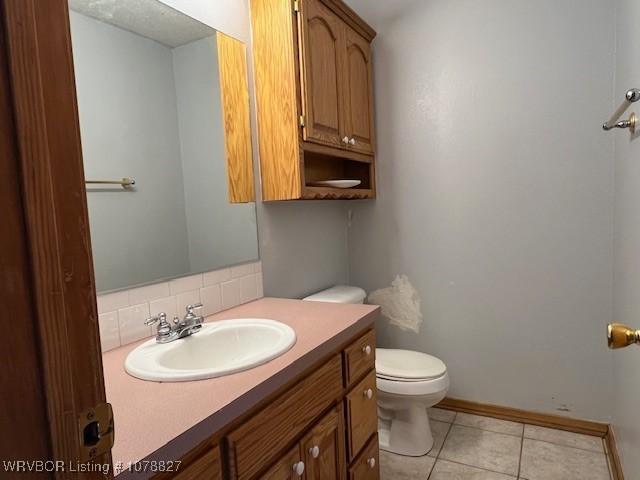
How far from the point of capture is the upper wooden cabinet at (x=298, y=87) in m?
1.59

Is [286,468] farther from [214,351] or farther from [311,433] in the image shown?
[214,351]

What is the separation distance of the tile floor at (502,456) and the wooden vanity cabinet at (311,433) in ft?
1.38

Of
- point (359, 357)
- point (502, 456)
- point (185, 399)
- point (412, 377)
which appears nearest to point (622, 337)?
point (359, 357)

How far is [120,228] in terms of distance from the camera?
3.96ft

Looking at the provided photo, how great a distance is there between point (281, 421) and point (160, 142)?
99 centimetres

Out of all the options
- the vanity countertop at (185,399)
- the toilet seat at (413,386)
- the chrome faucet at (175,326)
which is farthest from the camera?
the toilet seat at (413,386)

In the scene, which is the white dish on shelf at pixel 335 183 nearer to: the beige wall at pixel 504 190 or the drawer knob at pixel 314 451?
the beige wall at pixel 504 190

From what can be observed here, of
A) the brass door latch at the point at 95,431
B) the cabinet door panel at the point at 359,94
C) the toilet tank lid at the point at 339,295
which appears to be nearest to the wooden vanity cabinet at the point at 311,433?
the brass door latch at the point at 95,431

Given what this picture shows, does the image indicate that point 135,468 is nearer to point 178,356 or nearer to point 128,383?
point 128,383

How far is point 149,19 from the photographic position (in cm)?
130

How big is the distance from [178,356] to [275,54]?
1.23 metres

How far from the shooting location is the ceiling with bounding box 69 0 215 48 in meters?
1.15

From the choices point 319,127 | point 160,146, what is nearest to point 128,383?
point 160,146

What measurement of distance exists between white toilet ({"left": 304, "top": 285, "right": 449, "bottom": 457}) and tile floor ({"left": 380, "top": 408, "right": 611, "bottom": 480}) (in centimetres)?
7
